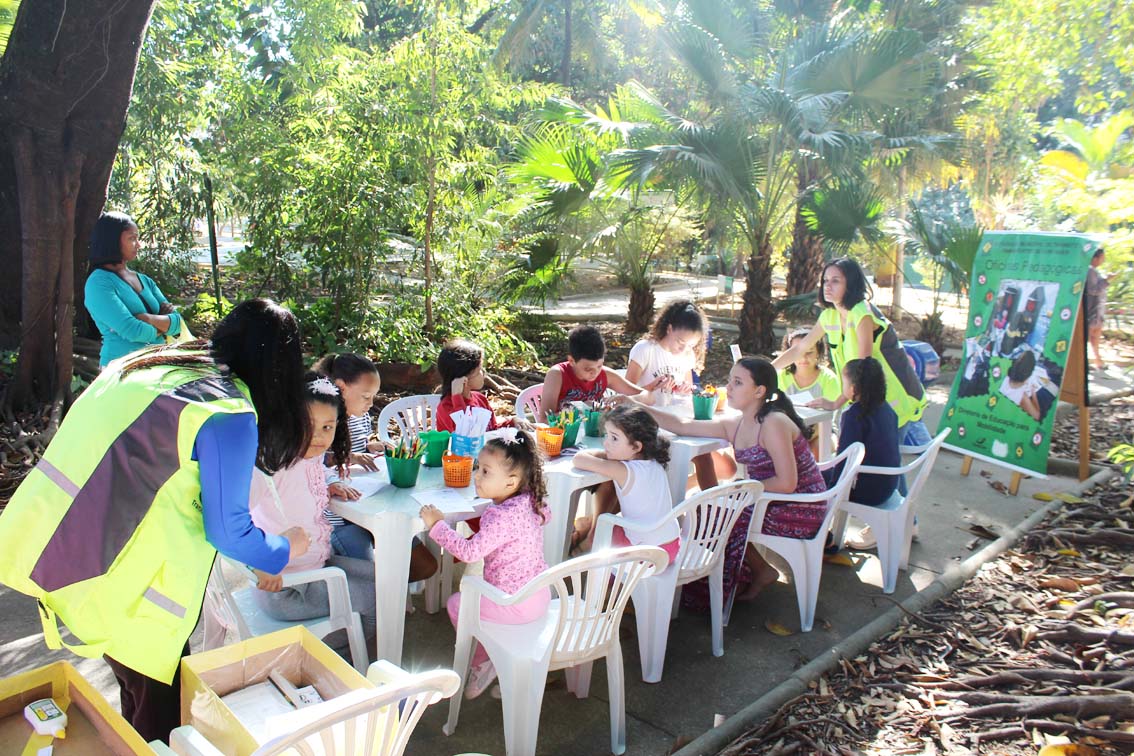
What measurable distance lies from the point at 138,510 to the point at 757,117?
8055 mm

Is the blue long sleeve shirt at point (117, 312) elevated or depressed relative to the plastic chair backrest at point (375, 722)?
elevated

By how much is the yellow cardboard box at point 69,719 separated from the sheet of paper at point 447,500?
54.9 inches

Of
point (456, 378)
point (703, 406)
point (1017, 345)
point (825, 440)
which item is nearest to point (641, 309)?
point (1017, 345)

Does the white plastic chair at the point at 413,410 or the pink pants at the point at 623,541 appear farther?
the white plastic chair at the point at 413,410

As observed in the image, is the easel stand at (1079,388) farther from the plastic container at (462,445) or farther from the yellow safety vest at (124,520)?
the yellow safety vest at (124,520)

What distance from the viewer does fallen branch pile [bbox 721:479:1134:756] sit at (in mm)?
2914

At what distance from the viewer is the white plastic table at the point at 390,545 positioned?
295 centimetres

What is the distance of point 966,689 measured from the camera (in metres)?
3.28

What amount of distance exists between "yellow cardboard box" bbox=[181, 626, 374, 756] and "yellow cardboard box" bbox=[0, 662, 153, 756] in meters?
0.19

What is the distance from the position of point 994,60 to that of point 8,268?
420 inches

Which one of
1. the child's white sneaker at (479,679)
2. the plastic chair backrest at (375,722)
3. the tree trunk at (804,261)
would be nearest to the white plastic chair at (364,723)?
the plastic chair backrest at (375,722)

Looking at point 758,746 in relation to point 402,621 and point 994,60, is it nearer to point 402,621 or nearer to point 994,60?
point 402,621

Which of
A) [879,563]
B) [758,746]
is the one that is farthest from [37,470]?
[879,563]

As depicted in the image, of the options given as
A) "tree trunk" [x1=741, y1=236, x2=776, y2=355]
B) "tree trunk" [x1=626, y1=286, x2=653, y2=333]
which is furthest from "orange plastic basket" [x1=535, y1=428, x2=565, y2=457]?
"tree trunk" [x1=626, y1=286, x2=653, y2=333]
